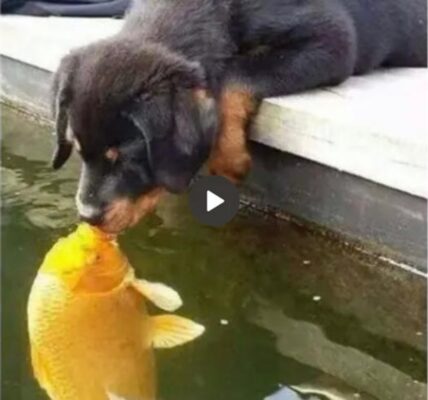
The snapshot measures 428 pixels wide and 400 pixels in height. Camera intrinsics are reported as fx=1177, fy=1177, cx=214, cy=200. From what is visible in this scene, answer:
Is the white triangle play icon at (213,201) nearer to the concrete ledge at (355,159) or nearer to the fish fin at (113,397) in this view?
the concrete ledge at (355,159)

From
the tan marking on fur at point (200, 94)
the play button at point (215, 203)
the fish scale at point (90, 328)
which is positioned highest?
the tan marking on fur at point (200, 94)

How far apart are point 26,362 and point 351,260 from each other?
91 cm

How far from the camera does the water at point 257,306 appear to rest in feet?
8.71

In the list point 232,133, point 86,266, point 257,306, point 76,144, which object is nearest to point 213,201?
point 232,133

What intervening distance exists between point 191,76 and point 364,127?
1.53ft

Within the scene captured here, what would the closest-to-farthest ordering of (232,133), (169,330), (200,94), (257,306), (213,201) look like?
(169,330), (200,94), (257,306), (232,133), (213,201)

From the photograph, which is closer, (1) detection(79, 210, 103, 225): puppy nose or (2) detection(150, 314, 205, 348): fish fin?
(2) detection(150, 314, 205, 348): fish fin

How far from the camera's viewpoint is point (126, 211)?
9.05 ft

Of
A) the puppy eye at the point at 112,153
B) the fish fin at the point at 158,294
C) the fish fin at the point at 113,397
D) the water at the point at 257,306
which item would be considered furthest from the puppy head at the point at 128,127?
the fish fin at the point at 113,397

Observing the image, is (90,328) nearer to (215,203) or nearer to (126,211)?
(126,211)

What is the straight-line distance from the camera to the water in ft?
8.71

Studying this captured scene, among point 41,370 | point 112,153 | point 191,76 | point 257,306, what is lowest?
point 257,306

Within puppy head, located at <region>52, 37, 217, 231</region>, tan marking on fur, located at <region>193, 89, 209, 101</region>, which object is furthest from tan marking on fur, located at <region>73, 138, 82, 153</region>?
tan marking on fur, located at <region>193, 89, 209, 101</region>

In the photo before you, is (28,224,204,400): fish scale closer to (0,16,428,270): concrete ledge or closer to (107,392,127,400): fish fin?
(107,392,127,400): fish fin
